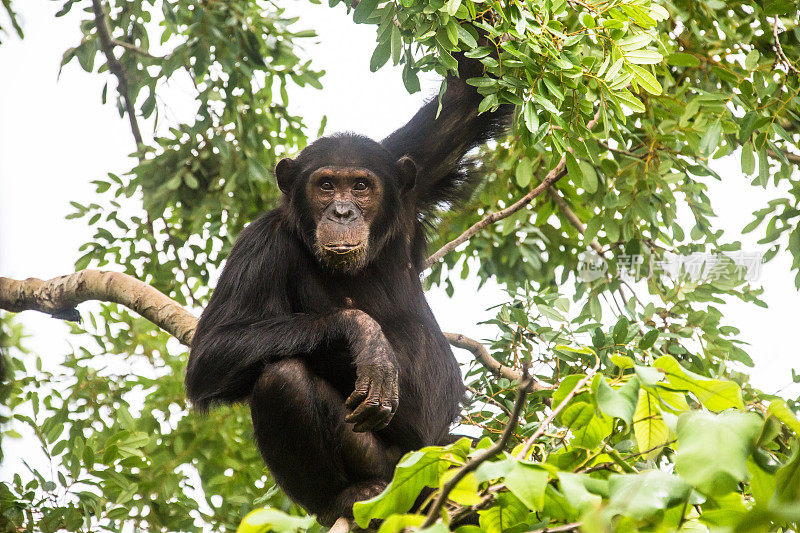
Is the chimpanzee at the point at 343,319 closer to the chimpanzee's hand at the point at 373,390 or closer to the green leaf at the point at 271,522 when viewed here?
the chimpanzee's hand at the point at 373,390

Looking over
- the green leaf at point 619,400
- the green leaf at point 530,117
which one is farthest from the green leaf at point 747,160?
the green leaf at point 619,400

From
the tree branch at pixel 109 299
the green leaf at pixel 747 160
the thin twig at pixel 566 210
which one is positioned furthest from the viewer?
the thin twig at pixel 566 210

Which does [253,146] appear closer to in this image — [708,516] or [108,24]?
[108,24]

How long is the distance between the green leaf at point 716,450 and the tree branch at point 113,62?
5395 mm

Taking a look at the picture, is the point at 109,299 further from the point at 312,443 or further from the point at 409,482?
the point at 409,482

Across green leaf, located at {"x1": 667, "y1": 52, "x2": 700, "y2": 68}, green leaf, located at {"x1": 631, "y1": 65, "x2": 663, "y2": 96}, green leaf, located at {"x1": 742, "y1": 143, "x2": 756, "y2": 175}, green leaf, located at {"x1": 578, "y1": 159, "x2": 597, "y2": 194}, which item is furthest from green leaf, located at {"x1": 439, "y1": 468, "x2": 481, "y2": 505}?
green leaf, located at {"x1": 667, "y1": 52, "x2": 700, "y2": 68}

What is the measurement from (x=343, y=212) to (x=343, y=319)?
668mm

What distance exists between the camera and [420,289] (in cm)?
480

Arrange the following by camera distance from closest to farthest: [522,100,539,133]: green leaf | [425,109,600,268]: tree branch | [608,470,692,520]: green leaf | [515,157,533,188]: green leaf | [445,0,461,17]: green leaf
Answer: [608,470,692,520]: green leaf, [445,0,461,17]: green leaf, [522,100,539,133]: green leaf, [425,109,600,268]: tree branch, [515,157,533,188]: green leaf

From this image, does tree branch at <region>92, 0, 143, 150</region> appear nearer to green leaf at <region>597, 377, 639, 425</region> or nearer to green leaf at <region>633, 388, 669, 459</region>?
green leaf at <region>633, 388, 669, 459</region>

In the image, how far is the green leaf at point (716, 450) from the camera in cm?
164

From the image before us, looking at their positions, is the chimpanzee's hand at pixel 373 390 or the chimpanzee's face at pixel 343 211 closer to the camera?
the chimpanzee's hand at pixel 373 390

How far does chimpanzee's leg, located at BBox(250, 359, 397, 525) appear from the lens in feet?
12.6

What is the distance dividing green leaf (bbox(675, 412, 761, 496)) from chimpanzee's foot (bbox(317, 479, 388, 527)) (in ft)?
7.80
